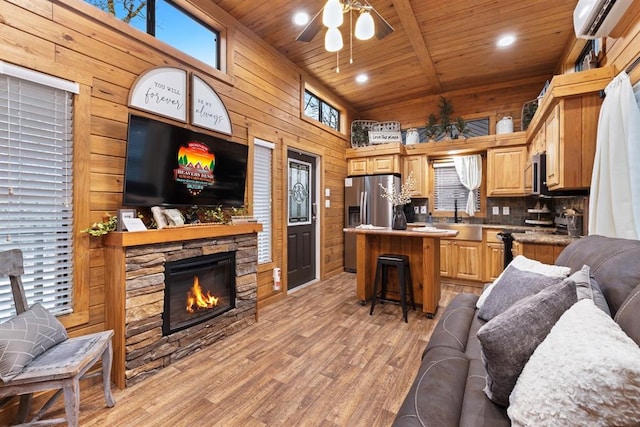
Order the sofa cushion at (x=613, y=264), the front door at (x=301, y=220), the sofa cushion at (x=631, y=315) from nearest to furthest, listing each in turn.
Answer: the sofa cushion at (x=631, y=315) → the sofa cushion at (x=613, y=264) → the front door at (x=301, y=220)

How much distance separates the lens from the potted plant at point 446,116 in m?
4.86

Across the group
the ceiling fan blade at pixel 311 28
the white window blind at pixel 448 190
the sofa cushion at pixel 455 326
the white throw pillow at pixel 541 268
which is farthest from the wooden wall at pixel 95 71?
the white window blind at pixel 448 190

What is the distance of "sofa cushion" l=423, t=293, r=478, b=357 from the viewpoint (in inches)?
59.7

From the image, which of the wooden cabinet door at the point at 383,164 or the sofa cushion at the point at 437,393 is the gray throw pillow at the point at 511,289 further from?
the wooden cabinet door at the point at 383,164

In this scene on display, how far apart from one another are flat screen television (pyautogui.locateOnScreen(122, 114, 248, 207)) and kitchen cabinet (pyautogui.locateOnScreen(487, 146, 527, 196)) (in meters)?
3.88

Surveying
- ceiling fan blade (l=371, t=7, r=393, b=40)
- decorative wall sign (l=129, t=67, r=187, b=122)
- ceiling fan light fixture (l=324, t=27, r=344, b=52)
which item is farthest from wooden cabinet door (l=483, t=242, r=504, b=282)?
decorative wall sign (l=129, t=67, r=187, b=122)

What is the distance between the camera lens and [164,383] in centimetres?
200

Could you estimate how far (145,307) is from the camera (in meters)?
2.09

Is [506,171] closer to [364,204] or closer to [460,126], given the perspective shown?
[460,126]

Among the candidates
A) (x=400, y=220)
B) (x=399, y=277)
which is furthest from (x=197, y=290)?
(x=400, y=220)

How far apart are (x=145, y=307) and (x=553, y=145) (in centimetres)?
390

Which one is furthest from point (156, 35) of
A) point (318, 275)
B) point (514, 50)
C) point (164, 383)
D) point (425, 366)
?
point (514, 50)

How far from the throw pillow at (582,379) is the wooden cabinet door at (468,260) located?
12.7 feet

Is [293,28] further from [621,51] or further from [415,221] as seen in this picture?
[415,221]
